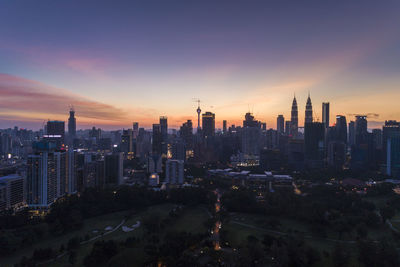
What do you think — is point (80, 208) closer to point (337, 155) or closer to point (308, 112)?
point (337, 155)

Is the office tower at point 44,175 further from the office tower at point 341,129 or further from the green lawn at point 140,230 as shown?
the office tower at point 341,129

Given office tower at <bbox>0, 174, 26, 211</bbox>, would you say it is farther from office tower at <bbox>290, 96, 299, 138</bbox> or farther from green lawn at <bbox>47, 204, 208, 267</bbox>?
office tower at <bbox>290, 96, 299, 138</bbox>

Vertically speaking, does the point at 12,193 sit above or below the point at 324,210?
above

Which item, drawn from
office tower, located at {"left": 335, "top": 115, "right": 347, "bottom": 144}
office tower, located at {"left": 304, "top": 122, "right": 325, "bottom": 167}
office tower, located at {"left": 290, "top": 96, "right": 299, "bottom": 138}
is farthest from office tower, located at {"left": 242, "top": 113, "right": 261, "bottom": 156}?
office tower, located at {"left": 290, "top": 96, "right": 299, "bottom": 138}

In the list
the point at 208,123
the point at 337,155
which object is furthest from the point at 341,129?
the point at 208,123

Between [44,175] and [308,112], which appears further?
[308,112]

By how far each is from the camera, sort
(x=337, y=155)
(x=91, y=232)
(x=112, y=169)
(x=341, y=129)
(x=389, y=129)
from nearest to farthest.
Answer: (x=91, y=232) → (x=112, y=169) → (x=337, y=155) → (x=389, y=129) → (x=341, y=129)
